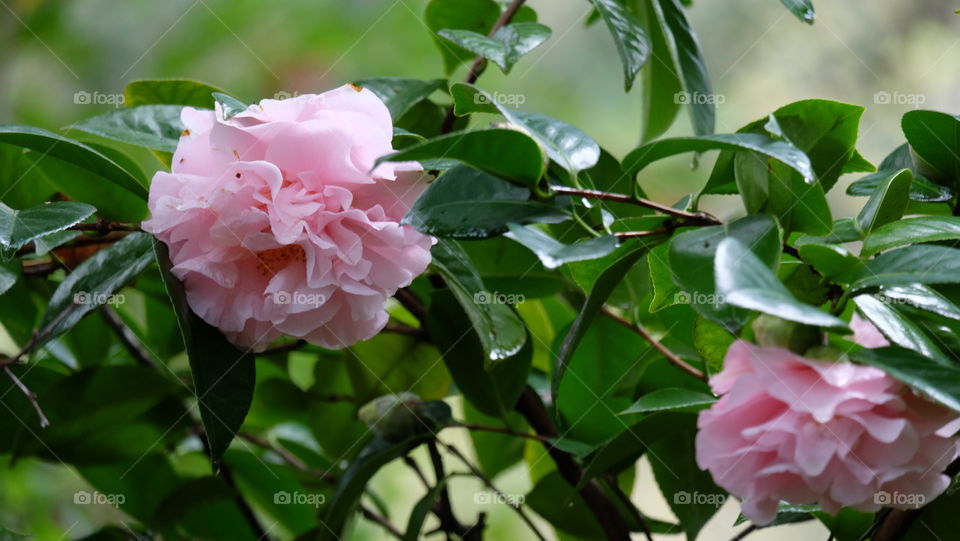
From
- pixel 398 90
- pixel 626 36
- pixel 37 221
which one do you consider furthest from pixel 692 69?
pixel 37 221

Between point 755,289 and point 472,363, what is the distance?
1.11 feet

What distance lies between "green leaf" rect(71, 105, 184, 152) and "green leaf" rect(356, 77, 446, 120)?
12cm

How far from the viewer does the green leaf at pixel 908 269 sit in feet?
1.18

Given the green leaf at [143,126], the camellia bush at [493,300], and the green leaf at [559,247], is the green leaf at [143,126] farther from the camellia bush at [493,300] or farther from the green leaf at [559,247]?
the green leaf at [559,247]

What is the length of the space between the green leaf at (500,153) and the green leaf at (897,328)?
149mm

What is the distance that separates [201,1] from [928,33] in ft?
5.45

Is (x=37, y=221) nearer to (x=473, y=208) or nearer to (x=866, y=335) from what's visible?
(x=473, y=208)

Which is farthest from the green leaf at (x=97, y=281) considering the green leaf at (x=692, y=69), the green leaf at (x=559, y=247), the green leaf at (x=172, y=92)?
the green leaf at (x=692, y=69)

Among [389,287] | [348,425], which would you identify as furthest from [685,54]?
[348,425]

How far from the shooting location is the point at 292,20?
1760mm

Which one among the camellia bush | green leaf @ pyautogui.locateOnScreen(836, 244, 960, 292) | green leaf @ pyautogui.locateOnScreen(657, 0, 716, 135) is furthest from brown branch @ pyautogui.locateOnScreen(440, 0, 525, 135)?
green leaf @ pyautogui.locateOnScreen(836, 244, 960, 292)

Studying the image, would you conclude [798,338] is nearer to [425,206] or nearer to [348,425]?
[425,206]

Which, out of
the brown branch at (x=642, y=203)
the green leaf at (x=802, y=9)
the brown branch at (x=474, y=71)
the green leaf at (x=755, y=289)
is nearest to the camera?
the green leaf at (x=755, y=289)

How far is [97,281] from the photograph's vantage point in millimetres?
502
